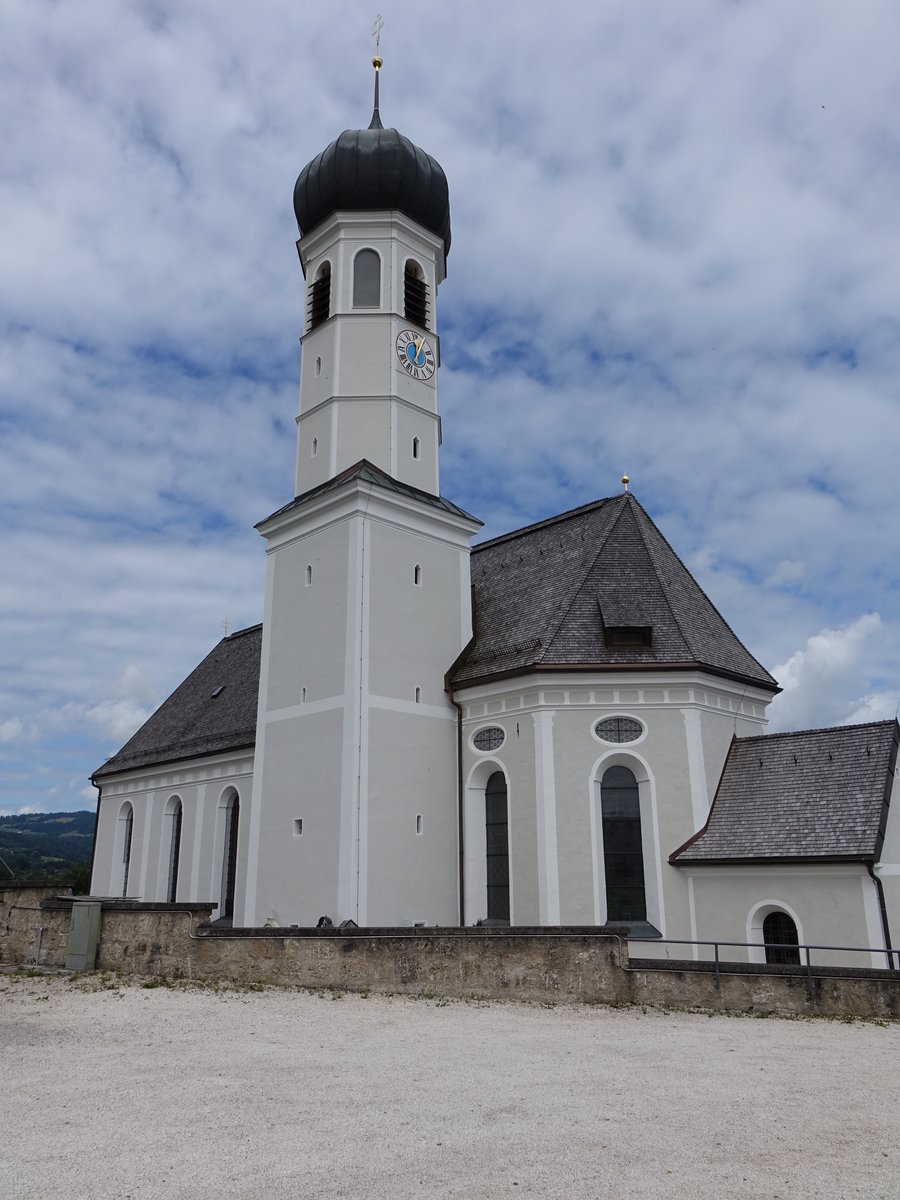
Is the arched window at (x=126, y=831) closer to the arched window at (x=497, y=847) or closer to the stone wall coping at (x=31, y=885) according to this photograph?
the stone wall coping at (x=31, y=885)

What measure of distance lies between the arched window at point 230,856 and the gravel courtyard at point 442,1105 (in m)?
14.8

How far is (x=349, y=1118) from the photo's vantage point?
27.0ft

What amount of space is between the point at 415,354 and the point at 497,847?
Result: 13.3m

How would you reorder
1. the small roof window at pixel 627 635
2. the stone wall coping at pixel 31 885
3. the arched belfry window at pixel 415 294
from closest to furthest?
the stone wall coping at pixel 31 885
the small roof window at pixel 627 635
the arched belfry window at pixel 415 294

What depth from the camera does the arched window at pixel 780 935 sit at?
1880 centimetres

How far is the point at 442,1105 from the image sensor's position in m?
8.67

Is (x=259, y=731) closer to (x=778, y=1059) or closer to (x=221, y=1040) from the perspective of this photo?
(x=221, y=1040)

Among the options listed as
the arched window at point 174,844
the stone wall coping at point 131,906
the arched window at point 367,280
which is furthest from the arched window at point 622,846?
the arched window at point 174,844

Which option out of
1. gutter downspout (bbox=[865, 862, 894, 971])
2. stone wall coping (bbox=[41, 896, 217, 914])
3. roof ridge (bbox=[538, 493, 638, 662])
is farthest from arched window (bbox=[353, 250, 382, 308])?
gutter downspout (bbox=[865, 862, 894, 971])

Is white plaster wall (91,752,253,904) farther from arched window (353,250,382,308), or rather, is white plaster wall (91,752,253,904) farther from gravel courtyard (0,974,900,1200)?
gravel courtyard (0,974,900,1200)

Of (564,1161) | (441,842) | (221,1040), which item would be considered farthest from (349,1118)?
(441,842)

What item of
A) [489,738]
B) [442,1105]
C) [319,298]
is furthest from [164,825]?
[442,1105]

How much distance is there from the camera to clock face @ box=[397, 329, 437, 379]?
87.0ft

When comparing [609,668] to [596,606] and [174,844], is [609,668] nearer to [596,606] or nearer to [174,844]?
[596,606]
